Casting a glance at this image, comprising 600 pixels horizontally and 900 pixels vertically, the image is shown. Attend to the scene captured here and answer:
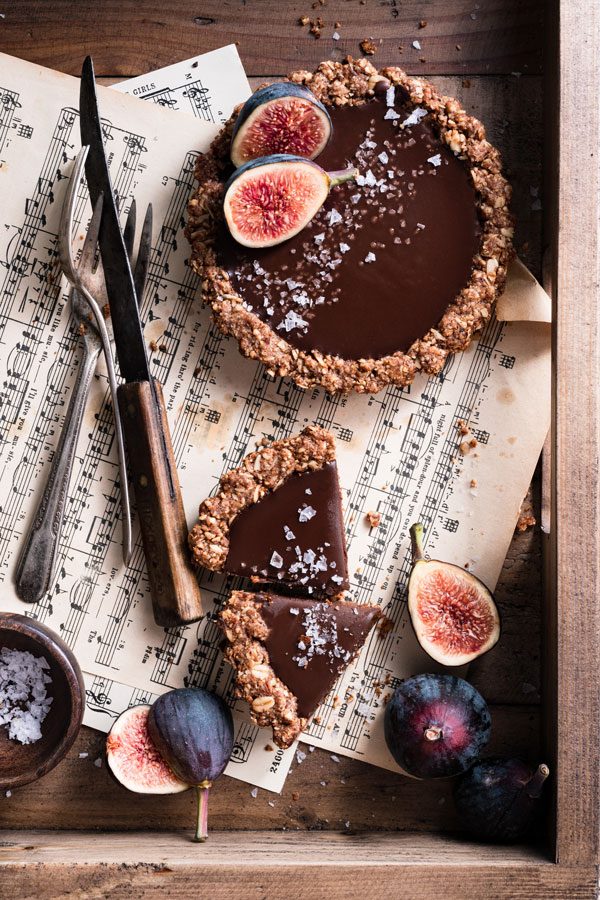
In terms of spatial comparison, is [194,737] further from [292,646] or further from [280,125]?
[280,125]

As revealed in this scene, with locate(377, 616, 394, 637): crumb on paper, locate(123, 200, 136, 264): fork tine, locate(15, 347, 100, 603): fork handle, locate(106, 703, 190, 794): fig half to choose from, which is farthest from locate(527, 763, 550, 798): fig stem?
locate(123, 200, 136, 264): fork tine

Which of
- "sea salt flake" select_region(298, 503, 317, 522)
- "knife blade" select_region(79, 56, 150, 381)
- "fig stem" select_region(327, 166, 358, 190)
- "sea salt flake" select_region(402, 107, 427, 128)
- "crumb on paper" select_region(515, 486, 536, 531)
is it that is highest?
"sea salt flake" select_region(402, 107, 427, 128)

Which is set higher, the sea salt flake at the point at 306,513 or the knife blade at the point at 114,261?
the knife blade at the point at 114,261

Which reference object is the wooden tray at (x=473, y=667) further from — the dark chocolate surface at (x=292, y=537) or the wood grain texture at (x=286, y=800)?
the dark chocolate surface at (x=292, y=537)

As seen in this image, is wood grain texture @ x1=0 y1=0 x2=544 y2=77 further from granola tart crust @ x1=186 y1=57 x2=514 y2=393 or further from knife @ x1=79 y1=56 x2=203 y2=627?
knife @ x1=79 y1=56 x2=203 y2=627

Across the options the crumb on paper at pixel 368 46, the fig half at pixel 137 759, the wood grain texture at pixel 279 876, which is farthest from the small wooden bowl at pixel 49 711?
the crumb on paper at pixel 368 46

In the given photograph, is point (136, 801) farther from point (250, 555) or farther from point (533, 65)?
point (533, 65)

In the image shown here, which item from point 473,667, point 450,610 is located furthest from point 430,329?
point 473,667
